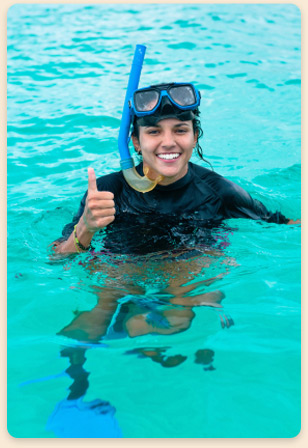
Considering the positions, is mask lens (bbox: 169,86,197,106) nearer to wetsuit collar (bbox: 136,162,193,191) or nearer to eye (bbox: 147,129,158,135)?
eye (bbox: 147,129,158,135)

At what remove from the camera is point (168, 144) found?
12.1 ft

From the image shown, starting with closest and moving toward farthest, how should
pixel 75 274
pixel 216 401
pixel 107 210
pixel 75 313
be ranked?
pixel 216 401 → pixel 107 210 → pixel 75 313 → pixel 75 274

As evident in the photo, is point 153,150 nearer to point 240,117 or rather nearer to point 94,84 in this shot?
point 240,117

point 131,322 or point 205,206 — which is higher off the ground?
point 205,206

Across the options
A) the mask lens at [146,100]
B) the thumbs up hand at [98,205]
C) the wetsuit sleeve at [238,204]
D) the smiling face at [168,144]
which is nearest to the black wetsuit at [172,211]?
the wetsuit sleeve at [238,204]

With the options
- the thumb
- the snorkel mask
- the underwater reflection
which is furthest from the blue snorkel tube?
the thumb

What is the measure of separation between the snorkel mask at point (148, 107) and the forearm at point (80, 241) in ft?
1.95

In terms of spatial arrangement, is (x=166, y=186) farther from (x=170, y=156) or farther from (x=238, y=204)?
(x=238, y=204)

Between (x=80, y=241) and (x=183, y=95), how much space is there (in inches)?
51.0

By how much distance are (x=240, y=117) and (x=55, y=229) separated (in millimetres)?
3963

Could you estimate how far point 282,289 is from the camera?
380cm

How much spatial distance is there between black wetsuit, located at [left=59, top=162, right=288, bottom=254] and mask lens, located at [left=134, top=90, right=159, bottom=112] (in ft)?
1.77

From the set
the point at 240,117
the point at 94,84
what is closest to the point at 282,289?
the point at 240,117

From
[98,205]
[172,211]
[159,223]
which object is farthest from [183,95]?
[98,205]
